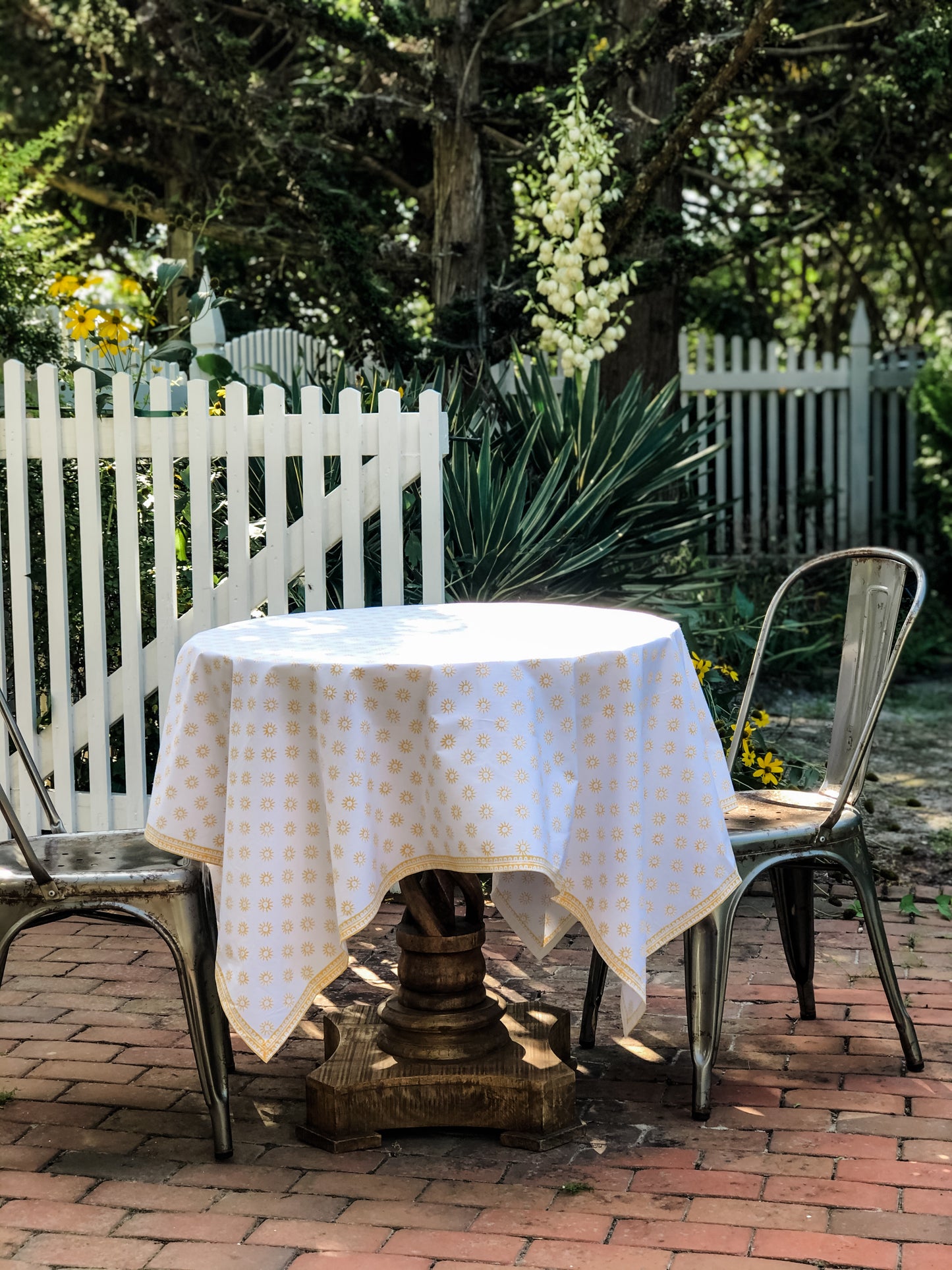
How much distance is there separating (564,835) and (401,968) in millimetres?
641

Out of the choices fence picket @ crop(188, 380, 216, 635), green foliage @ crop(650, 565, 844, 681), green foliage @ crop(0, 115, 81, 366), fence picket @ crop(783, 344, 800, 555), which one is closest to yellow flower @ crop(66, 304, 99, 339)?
green foliage @ crop(0, 115, 81, 366)

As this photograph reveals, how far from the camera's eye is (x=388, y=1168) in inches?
104

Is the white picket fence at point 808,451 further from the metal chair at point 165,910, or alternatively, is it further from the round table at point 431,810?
the metal chair at point 165,910

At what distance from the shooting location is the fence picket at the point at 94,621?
13.7 ft

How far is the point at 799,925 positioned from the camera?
3344 mm

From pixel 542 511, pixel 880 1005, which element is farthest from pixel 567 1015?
pixel 542 511

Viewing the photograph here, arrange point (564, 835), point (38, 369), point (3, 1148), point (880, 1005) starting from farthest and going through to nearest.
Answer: point (38, 369) → point (880, 1005) → point (3, 1148) → point (564, 835)

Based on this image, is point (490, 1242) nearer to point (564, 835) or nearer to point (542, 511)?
point (564, 835)

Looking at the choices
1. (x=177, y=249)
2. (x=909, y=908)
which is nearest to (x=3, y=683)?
(x=909, y=908)

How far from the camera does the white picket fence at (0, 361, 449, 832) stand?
399cm

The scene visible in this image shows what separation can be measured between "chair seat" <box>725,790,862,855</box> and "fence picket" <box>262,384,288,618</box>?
5.01 feet

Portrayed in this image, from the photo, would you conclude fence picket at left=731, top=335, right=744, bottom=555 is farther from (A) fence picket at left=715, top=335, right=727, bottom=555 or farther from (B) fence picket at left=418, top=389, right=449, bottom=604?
(B) fence picket at left=418, top=389, right=449, bottom=604

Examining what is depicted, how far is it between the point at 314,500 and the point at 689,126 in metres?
3.48

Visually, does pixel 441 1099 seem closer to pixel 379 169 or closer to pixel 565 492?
pixel 565 492
